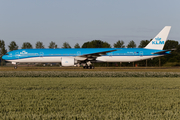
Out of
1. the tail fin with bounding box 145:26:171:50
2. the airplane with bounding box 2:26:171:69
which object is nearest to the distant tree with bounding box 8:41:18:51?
the airplane with bounding box 2:26:171:69

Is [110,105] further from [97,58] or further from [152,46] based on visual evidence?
[152,46]

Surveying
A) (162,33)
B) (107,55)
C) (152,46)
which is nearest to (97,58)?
(107,55)

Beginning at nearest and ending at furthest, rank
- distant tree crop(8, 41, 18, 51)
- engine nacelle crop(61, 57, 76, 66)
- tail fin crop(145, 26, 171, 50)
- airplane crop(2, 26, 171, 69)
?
engine nacelle crop(61, 57, 76, 66)
airplane crop(2, 26, 171, 69)
tail fin crop(145, 26, 171, 50)
distant tree crop(8, 41, 18, 51)

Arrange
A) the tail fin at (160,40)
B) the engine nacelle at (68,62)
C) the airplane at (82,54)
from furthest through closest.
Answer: the tail fin at (160,40) < the airplane at (82,54) < the engine nacelle at (68,62)

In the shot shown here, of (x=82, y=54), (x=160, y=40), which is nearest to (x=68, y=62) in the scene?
(x=82, y=54)

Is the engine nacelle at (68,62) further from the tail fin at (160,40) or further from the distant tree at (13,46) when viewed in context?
the distant tree at (13,46)

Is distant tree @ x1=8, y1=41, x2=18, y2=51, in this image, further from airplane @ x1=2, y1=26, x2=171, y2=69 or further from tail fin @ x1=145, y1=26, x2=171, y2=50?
tail fin @ x1=145, y1=26, x2=171, y2=50

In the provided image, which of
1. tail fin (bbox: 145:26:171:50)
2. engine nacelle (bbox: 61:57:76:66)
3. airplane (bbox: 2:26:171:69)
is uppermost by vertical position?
tail fin (bbox: 145:26:171:50)

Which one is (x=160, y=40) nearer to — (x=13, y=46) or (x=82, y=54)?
(x=82, y=54)

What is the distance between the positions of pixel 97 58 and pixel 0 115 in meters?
26.8

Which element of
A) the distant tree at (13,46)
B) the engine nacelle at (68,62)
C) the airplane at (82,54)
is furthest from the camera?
the distant tree at (13,46)

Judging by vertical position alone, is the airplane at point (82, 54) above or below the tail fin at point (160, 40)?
below

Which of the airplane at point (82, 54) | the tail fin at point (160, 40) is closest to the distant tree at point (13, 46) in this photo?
the airplane at point (82, 54)

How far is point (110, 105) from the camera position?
677cm
